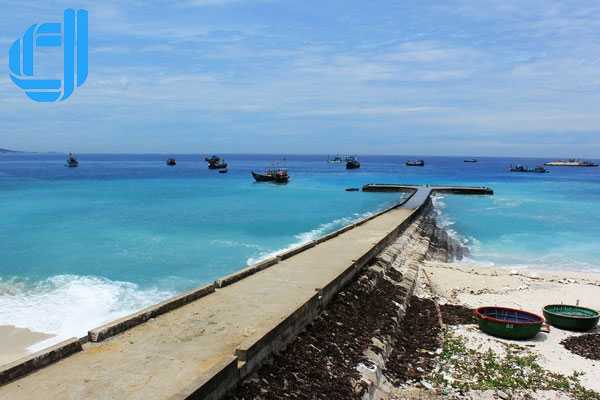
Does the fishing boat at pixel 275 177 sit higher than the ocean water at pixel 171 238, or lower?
higher

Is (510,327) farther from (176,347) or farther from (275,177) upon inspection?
(275,177)

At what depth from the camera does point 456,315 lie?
1780 cm

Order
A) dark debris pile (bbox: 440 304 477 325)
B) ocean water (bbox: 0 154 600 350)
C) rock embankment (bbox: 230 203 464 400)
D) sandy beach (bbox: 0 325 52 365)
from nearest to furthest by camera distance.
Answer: rock embankment (bbox: 230 203 464 400)
sandy beach (bbox: 0 325 52 365)
dark debris pile (bbox: 440 304 477 325)
ocean water (bbox: 0 154 600 350)

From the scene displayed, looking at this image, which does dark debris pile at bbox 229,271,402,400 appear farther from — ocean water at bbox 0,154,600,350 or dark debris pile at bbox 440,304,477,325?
ocean water at bbox 0,154,600,350

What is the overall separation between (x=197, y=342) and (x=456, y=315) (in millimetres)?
10495

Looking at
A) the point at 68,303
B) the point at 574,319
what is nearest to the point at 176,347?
the point at 68,303

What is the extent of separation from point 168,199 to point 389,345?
4879 cm

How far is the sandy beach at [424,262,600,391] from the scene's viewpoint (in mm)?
13773

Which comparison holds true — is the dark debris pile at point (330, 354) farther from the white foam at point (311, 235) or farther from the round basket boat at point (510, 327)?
the white foam at point (311, 235)

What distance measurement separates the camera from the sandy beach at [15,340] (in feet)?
46.8

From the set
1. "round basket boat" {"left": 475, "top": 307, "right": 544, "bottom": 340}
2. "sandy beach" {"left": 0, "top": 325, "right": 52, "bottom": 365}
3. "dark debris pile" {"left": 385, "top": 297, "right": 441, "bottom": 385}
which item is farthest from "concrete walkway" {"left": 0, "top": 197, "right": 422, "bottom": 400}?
"sandy beach" {"left": 0, "top": 325, "right": 52, "bottom": 365}

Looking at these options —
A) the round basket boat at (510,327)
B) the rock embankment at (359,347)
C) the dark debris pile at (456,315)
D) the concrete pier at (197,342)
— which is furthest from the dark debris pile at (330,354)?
the round basket boat at (510,327)

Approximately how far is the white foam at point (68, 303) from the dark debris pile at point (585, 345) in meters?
13.9

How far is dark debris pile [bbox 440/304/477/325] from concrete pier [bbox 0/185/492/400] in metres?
3.69
